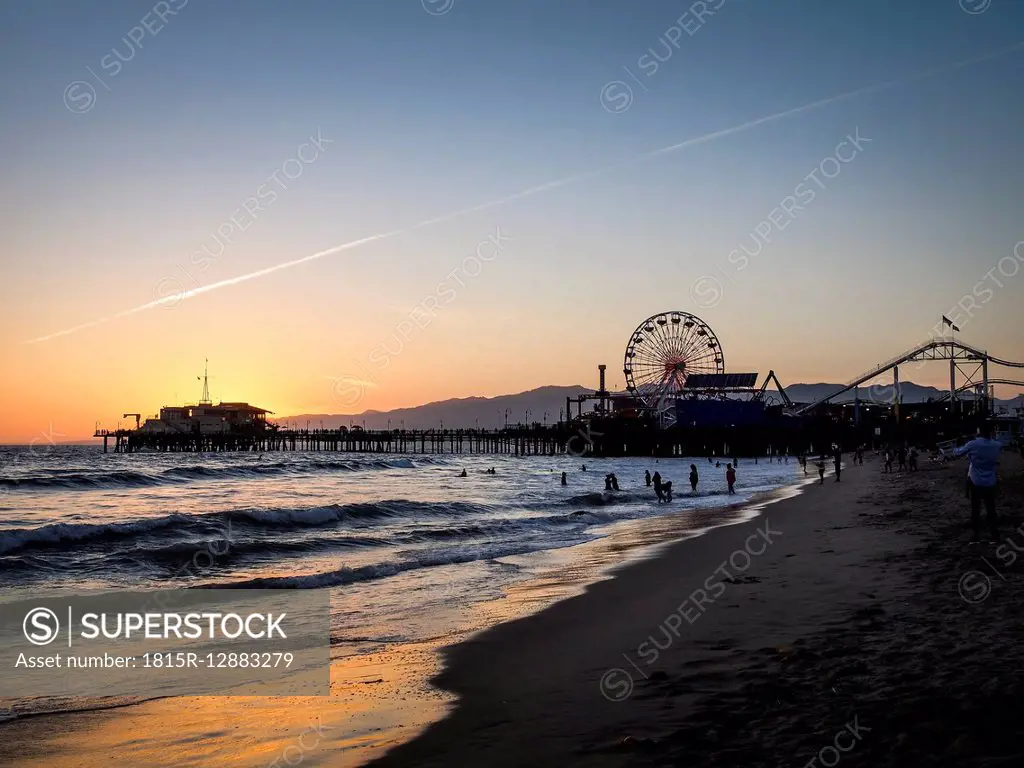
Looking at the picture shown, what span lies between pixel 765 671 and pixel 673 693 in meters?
0.80

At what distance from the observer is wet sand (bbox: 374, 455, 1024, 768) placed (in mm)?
4301

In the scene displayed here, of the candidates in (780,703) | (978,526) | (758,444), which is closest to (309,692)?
(780,703)

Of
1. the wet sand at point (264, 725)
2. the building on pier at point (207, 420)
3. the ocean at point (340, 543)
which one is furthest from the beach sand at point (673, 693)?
the building on pier at point (207, 420)

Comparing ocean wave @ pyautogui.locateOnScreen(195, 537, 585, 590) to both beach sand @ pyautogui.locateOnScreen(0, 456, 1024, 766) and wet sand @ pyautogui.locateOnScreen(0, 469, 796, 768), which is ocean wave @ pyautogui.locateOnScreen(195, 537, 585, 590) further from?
wet sand @ pyautogui.locateOnScreen(0, 469, 796, 768)

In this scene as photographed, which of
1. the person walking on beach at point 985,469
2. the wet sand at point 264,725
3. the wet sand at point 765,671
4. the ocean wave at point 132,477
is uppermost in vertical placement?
the person walking on beach at point 985,469

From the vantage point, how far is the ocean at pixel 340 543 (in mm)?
11406

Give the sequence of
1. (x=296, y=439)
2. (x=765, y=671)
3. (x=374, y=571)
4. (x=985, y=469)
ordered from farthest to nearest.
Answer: (x=296, y=439), (x=374, y=571), (x=985, y=469), (x=765, y=671)

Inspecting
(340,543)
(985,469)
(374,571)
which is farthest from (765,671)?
(340,543)

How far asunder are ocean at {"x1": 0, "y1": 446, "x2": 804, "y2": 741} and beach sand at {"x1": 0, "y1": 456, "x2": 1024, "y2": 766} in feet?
3.80

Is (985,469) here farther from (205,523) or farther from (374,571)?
(205,523)


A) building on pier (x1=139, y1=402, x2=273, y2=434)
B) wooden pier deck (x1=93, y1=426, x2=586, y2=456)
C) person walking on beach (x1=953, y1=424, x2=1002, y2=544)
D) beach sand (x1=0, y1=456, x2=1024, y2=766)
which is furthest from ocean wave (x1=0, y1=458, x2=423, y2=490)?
building on pier (x1=139, y1=402, x2=273, y2=434)

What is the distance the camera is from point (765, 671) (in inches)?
233

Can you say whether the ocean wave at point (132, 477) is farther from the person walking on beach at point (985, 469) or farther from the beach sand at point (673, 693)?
the person walking on beach at point (985, 469)

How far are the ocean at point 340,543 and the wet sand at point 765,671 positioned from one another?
206 centimetres
